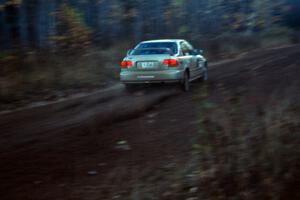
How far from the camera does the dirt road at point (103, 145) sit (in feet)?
20.1

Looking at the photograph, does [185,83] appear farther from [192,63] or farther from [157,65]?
[192,63]

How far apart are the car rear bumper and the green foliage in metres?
7.34

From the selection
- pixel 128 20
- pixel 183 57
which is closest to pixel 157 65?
pixel 183 57

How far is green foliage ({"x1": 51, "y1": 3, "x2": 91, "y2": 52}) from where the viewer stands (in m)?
21.4

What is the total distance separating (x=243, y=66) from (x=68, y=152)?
14937mm

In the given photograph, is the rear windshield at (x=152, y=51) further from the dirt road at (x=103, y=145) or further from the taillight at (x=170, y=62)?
the dirt road at (x=103, y=145)

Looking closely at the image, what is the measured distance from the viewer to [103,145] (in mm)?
8344

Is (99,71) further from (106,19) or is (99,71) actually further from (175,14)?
(175,14)

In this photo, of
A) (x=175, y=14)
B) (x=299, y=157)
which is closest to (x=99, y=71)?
(x=299, y=157)

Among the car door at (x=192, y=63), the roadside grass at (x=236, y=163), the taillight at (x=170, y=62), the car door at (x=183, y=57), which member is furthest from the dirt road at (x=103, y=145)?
the car door at (x=192, y=63)

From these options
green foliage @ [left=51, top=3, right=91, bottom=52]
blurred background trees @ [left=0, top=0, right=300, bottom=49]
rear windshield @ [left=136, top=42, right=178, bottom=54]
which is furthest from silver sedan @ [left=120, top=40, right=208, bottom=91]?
green foliage @ [left=51, top=3, right=91, bottom=52]

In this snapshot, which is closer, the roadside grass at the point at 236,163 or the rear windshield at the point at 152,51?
the roadside grass at the point at 236,163

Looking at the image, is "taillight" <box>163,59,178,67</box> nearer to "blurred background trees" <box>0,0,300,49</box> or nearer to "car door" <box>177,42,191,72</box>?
"car door" <box>177,42,191,72</box>

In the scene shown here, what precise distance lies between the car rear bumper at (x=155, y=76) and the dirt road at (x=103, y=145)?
14.0 inches
